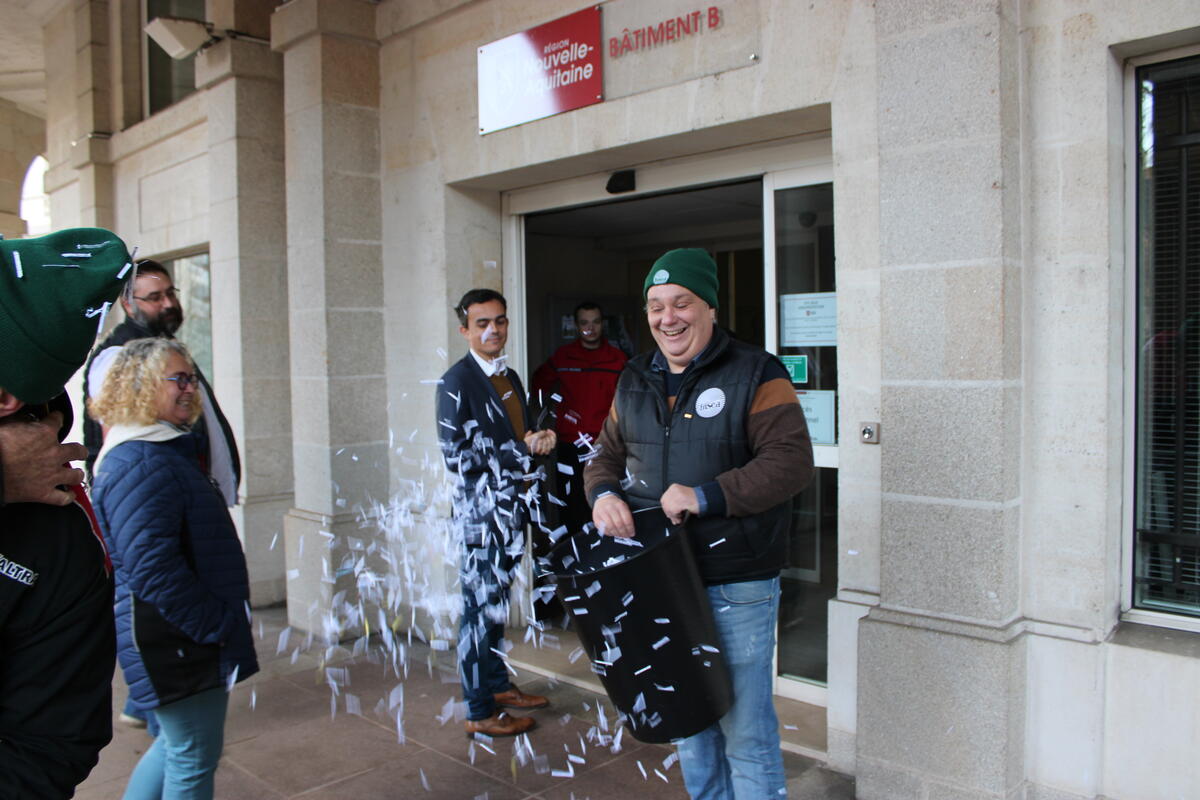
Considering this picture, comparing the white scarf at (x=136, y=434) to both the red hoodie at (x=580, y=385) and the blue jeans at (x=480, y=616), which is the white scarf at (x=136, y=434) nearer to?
the blue jeans at (x=480, y=616)

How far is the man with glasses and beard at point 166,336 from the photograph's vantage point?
4.25 metres

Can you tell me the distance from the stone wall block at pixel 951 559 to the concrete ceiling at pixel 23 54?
1104cm

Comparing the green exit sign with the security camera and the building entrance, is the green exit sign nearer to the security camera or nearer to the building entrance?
the building entrance

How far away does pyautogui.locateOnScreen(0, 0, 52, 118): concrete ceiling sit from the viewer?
426 inches

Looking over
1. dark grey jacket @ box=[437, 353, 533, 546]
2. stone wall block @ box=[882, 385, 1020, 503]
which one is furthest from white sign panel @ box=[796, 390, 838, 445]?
dark grey jacket @ box=[437, 353, 533, 546]

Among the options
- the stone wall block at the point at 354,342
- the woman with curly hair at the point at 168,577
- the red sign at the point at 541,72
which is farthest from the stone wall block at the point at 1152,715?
the stone wall block at the point at 354,342

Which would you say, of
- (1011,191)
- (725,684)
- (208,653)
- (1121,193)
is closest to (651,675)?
(725,684)

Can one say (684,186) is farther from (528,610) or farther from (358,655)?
(358,655)

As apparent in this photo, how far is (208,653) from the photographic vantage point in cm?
284

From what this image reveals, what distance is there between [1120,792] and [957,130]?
2.42m

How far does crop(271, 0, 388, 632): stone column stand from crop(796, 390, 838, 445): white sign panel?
3128mm

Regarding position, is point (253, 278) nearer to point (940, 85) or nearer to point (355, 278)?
point (355, 278)

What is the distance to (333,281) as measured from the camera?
6.09m

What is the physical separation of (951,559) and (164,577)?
267cm
